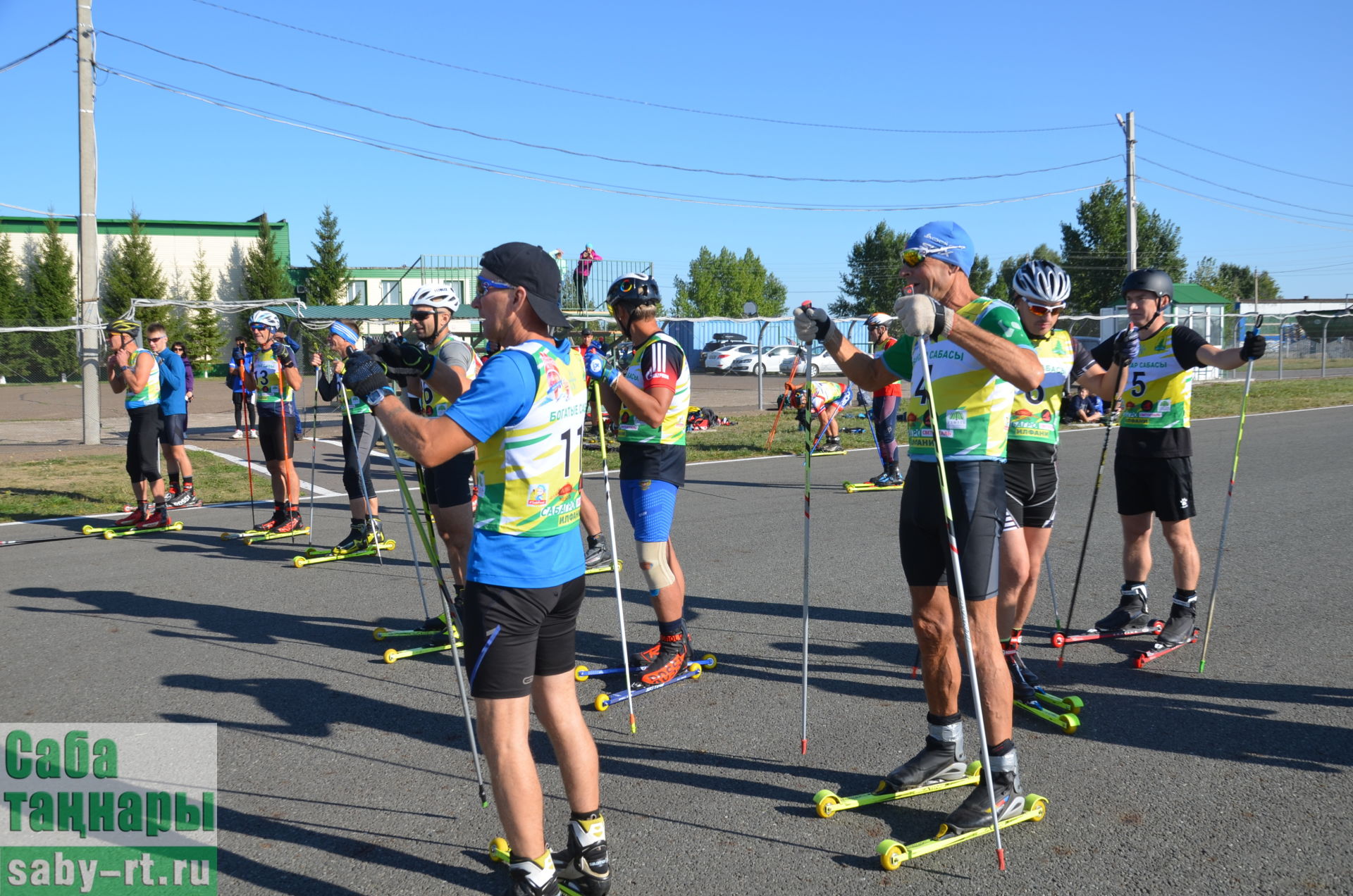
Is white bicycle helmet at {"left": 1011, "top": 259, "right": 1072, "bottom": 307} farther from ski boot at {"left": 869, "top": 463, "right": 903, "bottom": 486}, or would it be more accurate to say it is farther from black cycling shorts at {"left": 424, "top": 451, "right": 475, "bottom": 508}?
ski boot at {"left": 869, "top": 463, "right": 903, "bottom": 486}

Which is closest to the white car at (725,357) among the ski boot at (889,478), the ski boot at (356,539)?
the ski boot at (889,478)

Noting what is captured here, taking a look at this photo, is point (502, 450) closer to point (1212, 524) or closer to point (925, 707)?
point (925, 707)

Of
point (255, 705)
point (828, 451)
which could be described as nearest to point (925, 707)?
point (255, 705)

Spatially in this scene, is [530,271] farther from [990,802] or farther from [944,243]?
[990,802]

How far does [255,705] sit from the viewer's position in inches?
201

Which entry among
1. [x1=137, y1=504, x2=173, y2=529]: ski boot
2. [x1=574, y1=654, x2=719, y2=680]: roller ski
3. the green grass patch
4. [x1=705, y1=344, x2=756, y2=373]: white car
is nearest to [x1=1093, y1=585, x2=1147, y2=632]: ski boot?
[x1=574, y1=654, x2=719, y2=680]: roller ski

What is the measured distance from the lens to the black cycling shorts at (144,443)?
9.80 meters

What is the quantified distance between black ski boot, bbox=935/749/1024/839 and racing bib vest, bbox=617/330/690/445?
246cm

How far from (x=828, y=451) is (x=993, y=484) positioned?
1188cm

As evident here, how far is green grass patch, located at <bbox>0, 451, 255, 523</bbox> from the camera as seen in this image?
37.4 ft

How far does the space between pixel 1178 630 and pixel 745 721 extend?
2844mm

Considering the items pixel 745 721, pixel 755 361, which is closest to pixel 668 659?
pixel 745 721

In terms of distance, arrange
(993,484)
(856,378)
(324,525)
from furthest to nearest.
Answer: (324,525)
(856,378)
(993,484)

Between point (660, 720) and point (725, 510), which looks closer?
point (660, 720)
